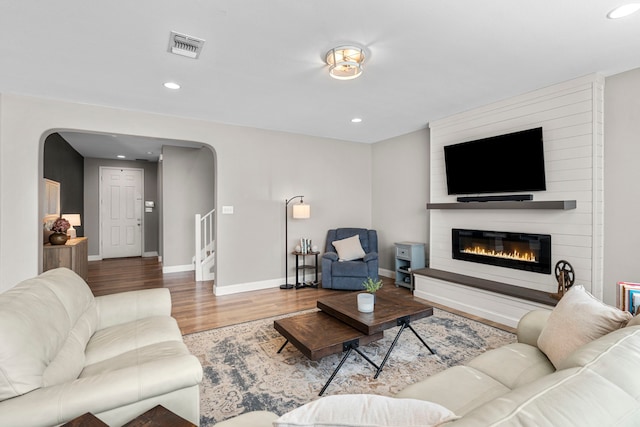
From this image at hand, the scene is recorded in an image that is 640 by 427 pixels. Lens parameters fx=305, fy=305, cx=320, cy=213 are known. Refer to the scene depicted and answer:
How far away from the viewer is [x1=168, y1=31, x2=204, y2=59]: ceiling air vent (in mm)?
2285

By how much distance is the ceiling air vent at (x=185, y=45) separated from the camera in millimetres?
2285

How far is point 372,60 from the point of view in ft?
8.71

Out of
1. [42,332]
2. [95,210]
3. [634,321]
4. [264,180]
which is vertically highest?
[264,180]

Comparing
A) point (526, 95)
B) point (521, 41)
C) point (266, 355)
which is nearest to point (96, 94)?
point (266, 355)

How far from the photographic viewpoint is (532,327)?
1906 mm

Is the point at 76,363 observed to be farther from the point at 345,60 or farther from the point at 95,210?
the point at 95,210

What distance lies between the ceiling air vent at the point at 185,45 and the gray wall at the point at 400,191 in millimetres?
3691

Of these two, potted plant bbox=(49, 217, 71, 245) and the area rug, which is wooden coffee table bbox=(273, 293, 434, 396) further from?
potted plant bbox=(49, 217, 71, 245)

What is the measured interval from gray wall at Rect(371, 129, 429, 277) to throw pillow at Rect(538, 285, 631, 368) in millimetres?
3388

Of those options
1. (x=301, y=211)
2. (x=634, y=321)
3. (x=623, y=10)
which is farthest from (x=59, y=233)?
(x=623, y=10)

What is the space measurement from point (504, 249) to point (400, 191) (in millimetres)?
2087

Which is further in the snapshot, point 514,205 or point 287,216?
point 287,216

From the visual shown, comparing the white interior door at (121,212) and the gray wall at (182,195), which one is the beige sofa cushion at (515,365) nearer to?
the gray wall at (182,195)

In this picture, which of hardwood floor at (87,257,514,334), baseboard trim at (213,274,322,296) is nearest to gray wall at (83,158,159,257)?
hardwood floor at (87,257,514,334)
